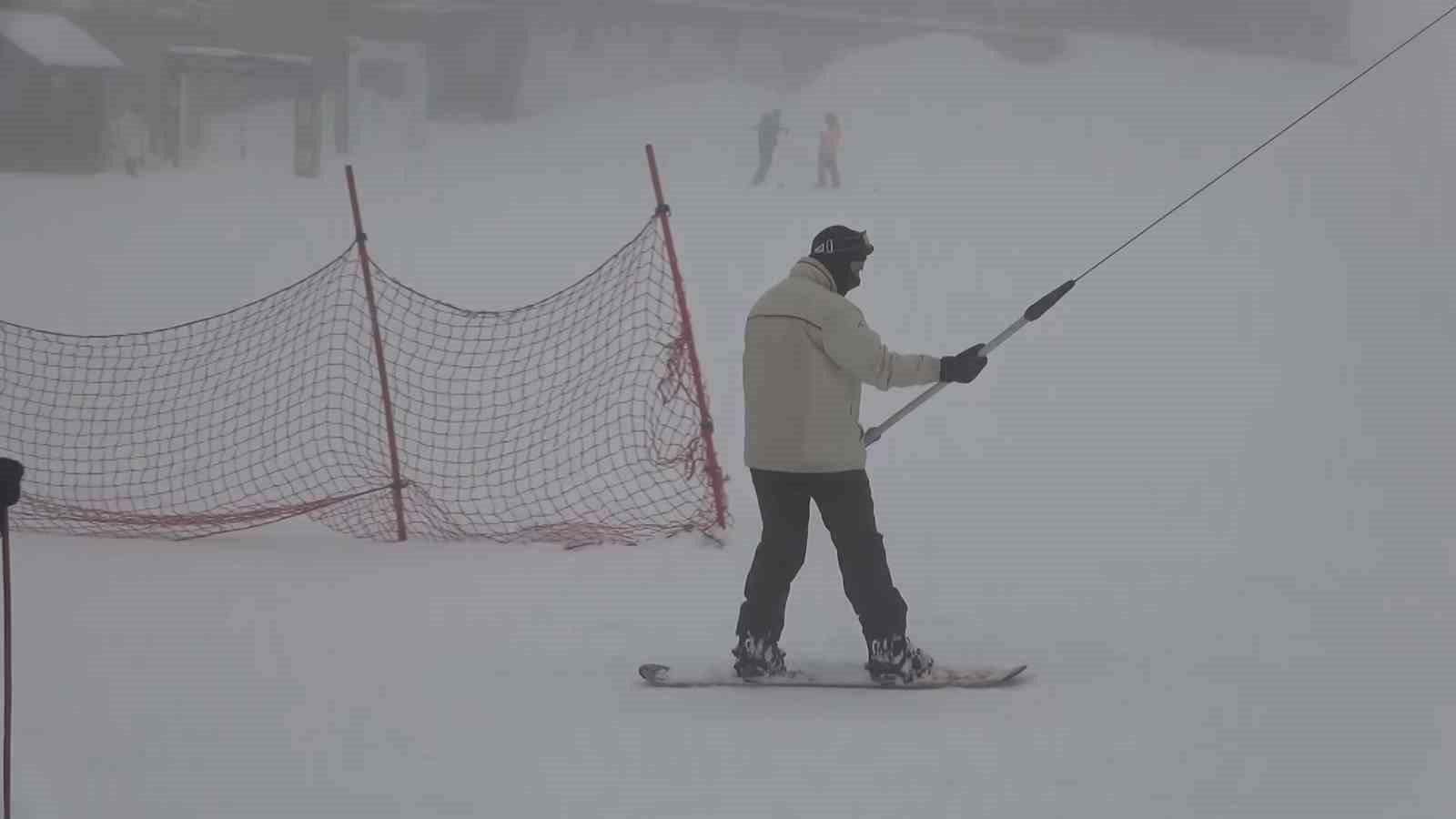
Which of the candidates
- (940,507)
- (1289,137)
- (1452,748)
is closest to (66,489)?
(940,507)

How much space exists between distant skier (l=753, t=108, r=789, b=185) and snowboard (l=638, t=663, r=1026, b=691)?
10.3 m

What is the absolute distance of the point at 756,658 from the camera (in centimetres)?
368

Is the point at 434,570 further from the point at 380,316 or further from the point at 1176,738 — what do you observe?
the point at 380,316

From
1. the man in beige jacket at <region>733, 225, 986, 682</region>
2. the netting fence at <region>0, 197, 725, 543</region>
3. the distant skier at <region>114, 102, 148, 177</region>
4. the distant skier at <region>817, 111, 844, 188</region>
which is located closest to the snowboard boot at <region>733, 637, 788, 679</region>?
the man in beige jacket at <region>733, 225, 986, 682</region>

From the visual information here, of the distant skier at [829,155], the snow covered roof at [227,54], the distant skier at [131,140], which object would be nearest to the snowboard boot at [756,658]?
the distant skier at [829,155]

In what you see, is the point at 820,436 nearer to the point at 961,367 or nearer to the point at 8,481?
the point at 961,367

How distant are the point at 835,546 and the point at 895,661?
31cm

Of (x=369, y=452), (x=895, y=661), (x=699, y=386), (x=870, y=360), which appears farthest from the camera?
(x=369, y=452)

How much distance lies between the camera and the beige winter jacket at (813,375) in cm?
355

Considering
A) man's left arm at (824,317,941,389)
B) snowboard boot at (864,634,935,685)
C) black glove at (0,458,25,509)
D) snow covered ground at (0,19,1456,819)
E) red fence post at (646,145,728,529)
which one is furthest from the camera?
red fence post at (646,145,728,529)

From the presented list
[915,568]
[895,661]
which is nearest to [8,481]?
[895,661]

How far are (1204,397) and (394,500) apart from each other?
15.8 ft

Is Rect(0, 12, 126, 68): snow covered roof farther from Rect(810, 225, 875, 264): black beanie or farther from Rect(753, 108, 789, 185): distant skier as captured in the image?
Rect(810, 225, 875, 264): black beanie

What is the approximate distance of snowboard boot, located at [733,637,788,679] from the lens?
3682 mm
